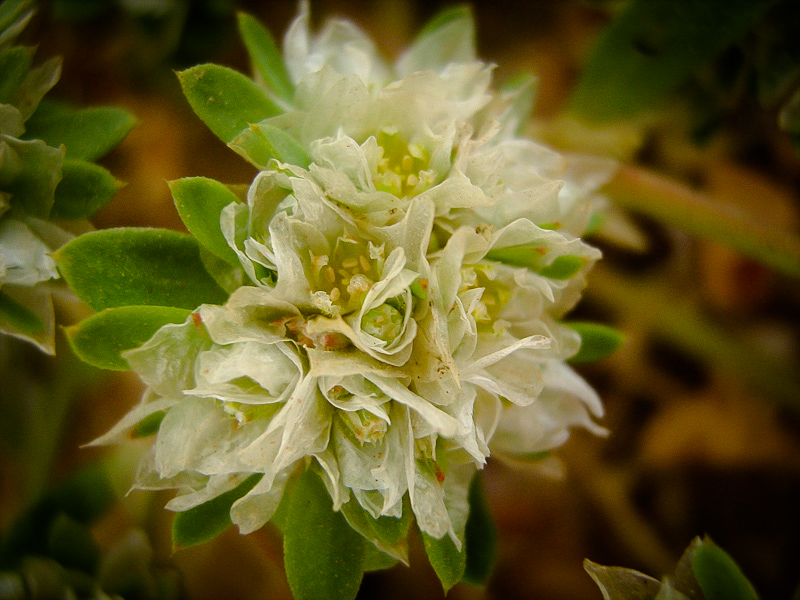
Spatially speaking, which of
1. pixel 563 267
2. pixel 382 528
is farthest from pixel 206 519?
pixel 563 267

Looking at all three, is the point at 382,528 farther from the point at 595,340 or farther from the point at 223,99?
the point at 223,99

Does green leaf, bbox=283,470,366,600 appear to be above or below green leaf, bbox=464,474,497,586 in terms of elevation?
above

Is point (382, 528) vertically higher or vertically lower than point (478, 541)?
higher

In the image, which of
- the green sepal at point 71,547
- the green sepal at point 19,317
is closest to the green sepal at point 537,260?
the green sepal at point 19,317

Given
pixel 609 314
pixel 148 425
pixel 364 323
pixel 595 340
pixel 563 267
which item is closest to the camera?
pixel 364 323

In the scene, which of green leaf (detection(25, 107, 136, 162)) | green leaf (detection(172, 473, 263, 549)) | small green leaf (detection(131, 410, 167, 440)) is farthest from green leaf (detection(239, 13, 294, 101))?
green leaf (detection(172, 473, 263, 549))

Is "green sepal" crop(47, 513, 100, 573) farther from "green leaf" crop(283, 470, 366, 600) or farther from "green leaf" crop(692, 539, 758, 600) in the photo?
"green leaf" crop(692, 539, 758, 600)

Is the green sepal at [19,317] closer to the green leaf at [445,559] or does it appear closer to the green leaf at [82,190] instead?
the green leaf at [82,190]
